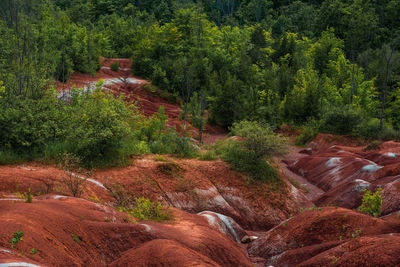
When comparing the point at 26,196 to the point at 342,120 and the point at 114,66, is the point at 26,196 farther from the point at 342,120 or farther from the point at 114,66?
→ the point at 114,66

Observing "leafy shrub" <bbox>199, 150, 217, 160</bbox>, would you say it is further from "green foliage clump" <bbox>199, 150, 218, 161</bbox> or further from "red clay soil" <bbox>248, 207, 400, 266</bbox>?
"red clay soil" <bbox>248, 207, 400, 266</bbox>

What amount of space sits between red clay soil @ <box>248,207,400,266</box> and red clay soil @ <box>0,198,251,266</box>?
268cm

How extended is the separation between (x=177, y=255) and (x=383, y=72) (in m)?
49.7

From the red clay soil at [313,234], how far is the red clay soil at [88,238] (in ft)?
8.81

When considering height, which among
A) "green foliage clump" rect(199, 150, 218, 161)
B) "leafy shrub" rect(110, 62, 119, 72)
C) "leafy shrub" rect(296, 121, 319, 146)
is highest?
"green foliage clump" rect(199, 150, 218, 161)

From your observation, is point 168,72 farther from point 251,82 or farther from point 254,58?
point 254,58

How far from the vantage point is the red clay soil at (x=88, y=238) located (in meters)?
6.52

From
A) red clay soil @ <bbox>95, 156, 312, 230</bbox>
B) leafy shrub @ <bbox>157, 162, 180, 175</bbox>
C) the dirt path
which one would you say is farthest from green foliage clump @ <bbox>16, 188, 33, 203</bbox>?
the dirt path

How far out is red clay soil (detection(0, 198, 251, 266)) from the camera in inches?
257

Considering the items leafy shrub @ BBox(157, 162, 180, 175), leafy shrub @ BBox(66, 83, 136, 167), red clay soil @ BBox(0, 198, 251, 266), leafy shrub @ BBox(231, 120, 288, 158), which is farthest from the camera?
leafy shrub @ BBox(231, 120, 288, 158)

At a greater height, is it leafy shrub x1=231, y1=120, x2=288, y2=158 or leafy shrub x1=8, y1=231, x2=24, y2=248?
leafy shrub x1=8, y1=231, x2=24, y2=248

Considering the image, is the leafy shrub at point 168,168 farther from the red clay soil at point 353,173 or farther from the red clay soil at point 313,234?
the red clay soil at point 353,173

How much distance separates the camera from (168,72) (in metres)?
47.9

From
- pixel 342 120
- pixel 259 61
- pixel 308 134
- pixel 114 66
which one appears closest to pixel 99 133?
pixel 308 134
